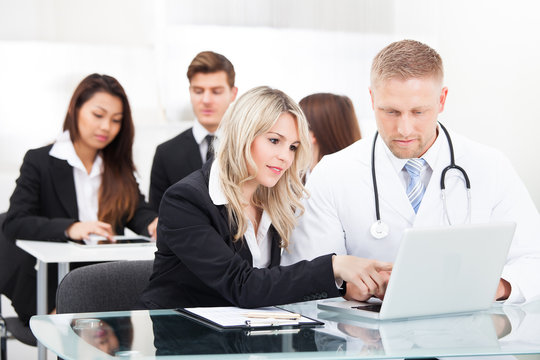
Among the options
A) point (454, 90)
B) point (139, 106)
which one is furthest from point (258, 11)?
point (454, 90)

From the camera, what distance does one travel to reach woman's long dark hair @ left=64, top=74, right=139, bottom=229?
3.40 meters

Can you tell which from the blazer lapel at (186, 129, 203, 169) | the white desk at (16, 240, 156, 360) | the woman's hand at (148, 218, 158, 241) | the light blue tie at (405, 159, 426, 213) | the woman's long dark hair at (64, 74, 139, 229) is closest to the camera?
the light blue tie at (405, 159, 426, 213)

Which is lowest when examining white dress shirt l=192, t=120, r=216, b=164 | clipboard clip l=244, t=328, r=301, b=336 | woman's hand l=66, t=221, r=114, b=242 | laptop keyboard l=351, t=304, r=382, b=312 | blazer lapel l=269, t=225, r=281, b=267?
woman's hand l=66, t=221, r=114, b=242

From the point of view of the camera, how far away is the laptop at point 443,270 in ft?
5.08

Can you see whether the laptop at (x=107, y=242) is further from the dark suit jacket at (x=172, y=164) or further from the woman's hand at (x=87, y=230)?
the dark suit jacket at (x=172, y=164)

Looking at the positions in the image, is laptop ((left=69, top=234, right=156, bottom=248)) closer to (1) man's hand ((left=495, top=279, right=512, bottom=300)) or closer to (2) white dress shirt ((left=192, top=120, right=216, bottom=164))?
(2) white dress shirt ((left=192, top=120, right=216, bottom=164))

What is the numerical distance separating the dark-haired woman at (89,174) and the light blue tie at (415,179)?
4.68ft

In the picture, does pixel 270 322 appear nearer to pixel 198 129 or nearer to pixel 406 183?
pixel 406 183

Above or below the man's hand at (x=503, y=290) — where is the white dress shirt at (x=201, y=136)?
above

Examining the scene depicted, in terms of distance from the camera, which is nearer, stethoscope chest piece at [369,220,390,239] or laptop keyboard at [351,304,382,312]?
laptop keyboard at [351,304,382,312]

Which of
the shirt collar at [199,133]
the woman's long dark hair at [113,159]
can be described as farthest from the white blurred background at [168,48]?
the woman's long dark hair at [113,159]

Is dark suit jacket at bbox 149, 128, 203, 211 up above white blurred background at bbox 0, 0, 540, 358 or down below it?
below

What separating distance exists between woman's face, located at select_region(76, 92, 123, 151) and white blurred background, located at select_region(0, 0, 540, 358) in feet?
5.99

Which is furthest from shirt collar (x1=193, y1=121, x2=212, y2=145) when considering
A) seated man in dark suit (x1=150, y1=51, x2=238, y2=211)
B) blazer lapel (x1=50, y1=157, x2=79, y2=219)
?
blazer lapel (x1=50, y1=157, x2=79, y2=219)
